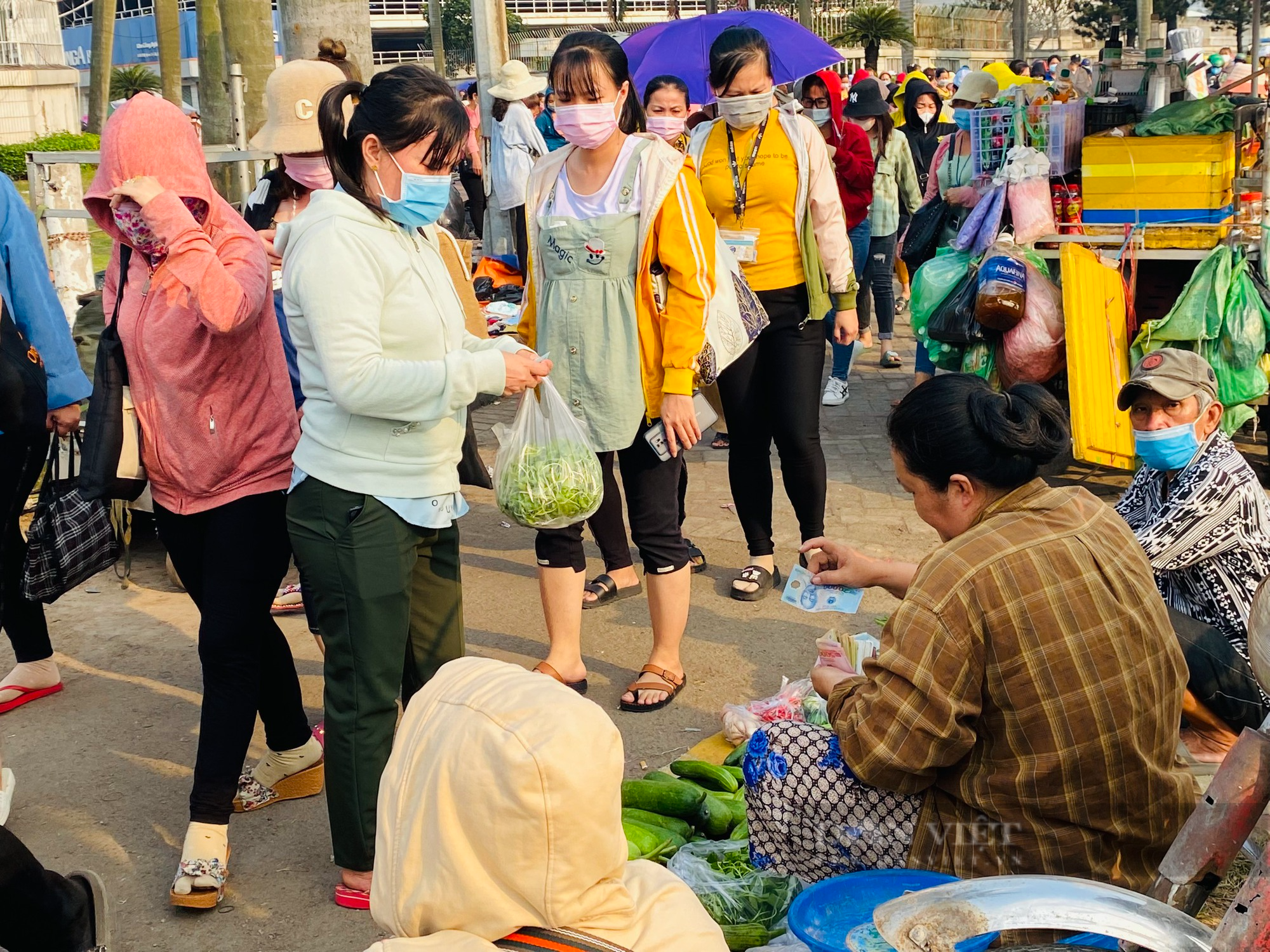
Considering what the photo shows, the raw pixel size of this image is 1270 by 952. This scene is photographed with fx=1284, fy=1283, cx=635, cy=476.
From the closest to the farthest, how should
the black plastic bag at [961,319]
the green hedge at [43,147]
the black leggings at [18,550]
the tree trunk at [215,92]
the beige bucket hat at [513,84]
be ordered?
the black leggings at [18,550], the black plastic bag at [961,319], the tree trunk at [215,92], the beige bucket hat at [513,84], the green hedge at [43,147]

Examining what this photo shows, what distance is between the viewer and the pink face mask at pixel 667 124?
5.60 meters

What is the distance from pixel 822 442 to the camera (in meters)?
7.47

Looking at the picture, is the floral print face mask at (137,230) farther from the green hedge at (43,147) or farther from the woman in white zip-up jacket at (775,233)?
the green hedge at (43,147)

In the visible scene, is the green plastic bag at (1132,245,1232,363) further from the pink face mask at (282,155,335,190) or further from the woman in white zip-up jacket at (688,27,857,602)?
the pink face mask at (282,155,335,190)

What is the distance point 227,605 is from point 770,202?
8.77ft

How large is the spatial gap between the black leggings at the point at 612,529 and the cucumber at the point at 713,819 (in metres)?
1.54

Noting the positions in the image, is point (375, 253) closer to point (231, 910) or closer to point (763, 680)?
point (231, 910)

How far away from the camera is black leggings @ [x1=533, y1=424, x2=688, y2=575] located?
425cm

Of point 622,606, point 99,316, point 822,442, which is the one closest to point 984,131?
point 822,442

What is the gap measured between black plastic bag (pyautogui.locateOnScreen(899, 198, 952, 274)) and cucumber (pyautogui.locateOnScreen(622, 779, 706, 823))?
4.85 metres

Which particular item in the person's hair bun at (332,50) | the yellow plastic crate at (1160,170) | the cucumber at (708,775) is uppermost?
the person's hair bun at (332,50)

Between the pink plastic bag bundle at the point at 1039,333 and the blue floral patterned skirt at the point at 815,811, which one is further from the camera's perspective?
the pink plastic bag bundle at the point at 1039,333

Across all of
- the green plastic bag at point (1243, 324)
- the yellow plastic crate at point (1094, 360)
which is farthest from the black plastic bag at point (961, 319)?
the green plastic bag at point (1243, 324)

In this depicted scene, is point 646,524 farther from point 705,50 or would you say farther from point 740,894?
point 705,50
